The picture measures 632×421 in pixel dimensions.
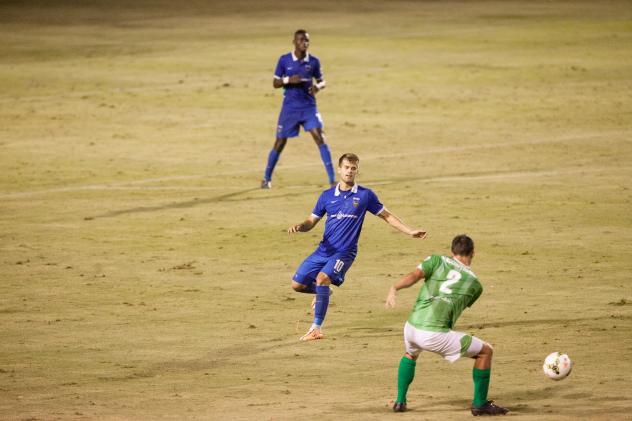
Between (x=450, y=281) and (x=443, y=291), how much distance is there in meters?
0.11

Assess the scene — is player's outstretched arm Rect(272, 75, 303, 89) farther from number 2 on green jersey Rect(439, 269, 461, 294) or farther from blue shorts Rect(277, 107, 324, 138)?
number 2 on green jersey Rect(439, 269, 461, 294)

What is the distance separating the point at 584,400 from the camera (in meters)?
12.2

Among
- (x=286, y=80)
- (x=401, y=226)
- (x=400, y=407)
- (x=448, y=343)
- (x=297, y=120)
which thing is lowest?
(x=400, y=407)

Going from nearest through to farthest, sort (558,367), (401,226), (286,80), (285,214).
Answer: (558,367) < (401,226) < (285,214) < (286,80)

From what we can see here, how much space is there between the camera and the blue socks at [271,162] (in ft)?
78.5

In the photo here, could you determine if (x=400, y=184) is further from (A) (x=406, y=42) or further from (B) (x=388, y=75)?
(A) (x=406, y=42)

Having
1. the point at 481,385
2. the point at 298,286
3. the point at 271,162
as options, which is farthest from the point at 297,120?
the point at 481,385

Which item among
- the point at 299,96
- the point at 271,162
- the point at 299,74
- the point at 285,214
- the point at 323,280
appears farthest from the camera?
the point at 271,162

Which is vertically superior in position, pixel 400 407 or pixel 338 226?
pixel 338 226

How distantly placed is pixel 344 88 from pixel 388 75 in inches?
79.5

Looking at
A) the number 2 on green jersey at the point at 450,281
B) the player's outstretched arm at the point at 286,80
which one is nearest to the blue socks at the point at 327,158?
the player's outstretched arm at the point at 286,80

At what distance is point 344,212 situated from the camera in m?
14.7

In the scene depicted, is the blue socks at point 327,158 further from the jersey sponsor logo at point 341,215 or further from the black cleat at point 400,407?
the black cleat at point 400,407

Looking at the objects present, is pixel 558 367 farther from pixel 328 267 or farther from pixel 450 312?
pixel 328 267
